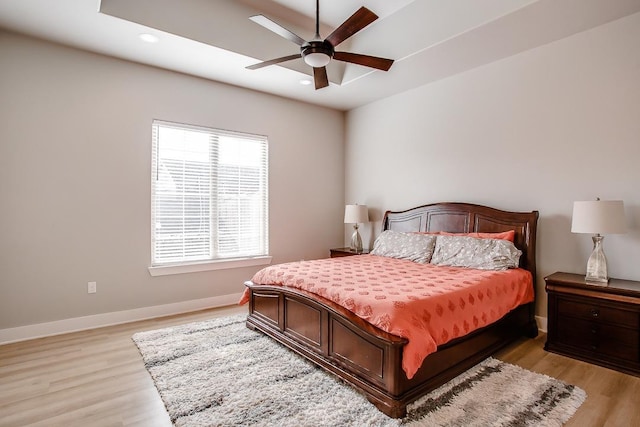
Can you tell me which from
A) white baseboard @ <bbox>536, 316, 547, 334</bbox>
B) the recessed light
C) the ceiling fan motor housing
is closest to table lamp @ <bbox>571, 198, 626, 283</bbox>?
white baseboard @ <bbox>536, 316, 547, 334</bbox>

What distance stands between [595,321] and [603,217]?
852 mm

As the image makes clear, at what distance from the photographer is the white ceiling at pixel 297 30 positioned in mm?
2840

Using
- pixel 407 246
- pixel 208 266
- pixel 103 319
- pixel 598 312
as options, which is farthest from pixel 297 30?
pixel 598 312

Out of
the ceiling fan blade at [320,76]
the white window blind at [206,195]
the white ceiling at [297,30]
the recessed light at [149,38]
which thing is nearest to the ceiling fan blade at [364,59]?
the ceiling fan blade at [320,76]

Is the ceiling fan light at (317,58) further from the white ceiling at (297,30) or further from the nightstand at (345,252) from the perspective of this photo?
the nightstand at (345,252)

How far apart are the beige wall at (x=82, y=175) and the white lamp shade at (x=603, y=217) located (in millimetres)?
3883

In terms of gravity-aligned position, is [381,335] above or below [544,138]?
below

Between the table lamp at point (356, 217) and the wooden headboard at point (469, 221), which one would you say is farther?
the table lamp at point (356, 217)

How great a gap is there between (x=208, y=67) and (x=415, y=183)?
A: 3032 millimetres

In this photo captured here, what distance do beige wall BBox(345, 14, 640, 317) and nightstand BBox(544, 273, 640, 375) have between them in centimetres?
51

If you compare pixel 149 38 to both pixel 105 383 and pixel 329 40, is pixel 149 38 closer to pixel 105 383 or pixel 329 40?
pixel 329 40

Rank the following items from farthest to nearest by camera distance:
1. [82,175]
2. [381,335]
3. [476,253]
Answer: [82,175] < [476,253] < [381,335]

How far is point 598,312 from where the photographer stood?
2.70 meters

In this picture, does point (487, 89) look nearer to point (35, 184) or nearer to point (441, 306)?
point (441, 306)
